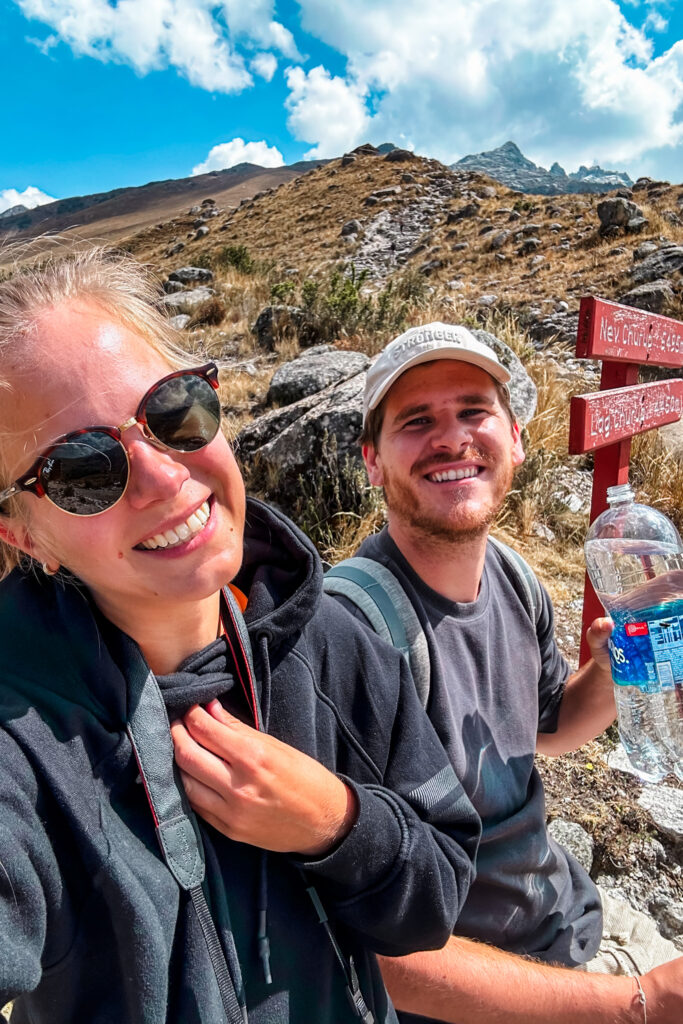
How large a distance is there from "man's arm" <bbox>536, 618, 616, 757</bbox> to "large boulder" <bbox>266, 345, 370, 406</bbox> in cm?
377

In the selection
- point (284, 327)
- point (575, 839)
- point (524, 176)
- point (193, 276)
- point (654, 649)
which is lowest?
point (575, 839)

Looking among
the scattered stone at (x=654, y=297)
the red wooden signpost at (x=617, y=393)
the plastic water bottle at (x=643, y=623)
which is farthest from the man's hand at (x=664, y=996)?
the scattered stone at (x=654, y=297)

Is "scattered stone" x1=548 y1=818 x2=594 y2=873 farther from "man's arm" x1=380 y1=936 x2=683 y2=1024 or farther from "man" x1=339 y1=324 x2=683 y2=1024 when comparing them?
"man's arm" x1=380 y1=936 x2=683 y2=1024

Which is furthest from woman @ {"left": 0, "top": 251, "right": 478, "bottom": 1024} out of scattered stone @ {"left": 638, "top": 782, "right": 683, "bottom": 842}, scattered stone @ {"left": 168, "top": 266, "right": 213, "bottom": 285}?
scattered stone @ {"left": 168, "top": 266, "right": 213, "bottom": 285}

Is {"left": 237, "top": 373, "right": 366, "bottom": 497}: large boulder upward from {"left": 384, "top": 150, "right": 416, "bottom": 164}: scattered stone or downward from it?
downward

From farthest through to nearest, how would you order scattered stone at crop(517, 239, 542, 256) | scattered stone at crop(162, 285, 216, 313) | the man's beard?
1. scattered stone at crop(517, 239, 542, 256)
2. scattered stone at crop(162, 285, 216, 313)
3. the man's beard

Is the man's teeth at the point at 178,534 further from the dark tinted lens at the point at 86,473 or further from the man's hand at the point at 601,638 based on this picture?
the man's hand at the point at 601,638

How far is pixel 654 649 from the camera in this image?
1.28 m

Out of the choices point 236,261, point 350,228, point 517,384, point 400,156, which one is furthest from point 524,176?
point 517,384

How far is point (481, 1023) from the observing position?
114 cm

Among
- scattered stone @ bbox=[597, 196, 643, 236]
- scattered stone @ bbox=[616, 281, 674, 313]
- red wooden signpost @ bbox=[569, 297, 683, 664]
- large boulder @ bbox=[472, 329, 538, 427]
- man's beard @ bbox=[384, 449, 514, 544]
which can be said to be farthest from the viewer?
scattered stone @ bbox=[597, 196, 643, 236]

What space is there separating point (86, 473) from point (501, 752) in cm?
113

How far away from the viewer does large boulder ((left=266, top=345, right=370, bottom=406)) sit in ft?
17.2

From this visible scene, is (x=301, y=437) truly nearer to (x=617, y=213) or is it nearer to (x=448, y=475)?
(x=448, y=475)
